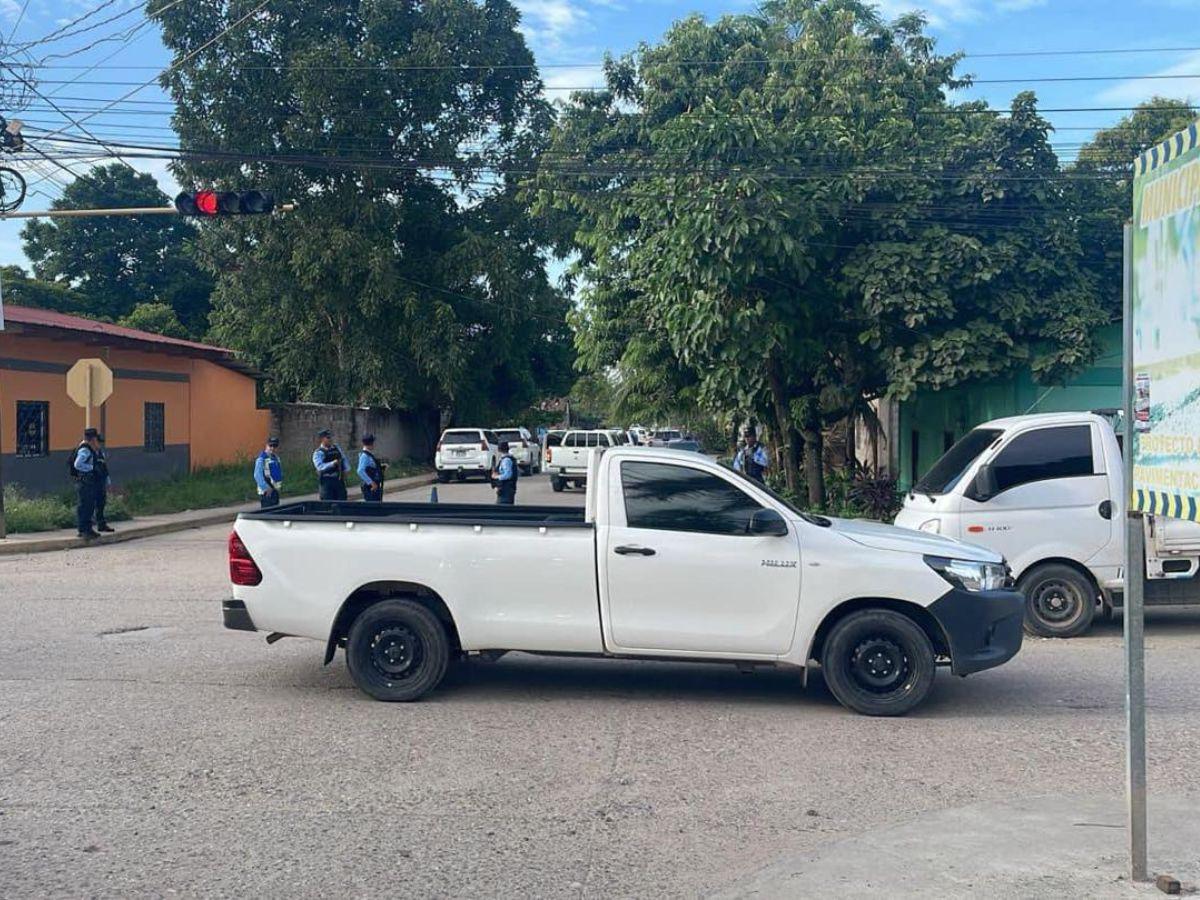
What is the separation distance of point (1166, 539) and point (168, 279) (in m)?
59.4

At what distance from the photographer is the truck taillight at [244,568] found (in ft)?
26.2

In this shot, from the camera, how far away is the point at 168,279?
6128 centimetres

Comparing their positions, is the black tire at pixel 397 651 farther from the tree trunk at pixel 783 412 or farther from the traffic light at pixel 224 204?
the tree trunk at pixel 783 412

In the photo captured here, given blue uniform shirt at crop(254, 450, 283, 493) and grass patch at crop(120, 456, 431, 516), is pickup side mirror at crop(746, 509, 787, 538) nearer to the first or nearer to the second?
blue uniform shirt at crop(254, 450, 283, 493)

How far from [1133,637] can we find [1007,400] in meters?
15.9

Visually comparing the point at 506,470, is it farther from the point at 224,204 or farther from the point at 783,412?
the point at 224,204

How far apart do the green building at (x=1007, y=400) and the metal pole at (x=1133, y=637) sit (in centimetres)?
1410

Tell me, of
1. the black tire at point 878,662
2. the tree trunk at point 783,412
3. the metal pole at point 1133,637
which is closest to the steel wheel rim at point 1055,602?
the black tire at point 878,662

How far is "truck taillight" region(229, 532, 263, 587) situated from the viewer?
7.99 meters

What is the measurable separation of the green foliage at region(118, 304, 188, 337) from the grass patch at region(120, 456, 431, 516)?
60.0 feet

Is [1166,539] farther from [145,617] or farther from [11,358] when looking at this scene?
[11,358]

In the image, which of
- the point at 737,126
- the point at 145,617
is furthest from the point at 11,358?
the point at 737,126

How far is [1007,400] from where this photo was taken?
1967cm

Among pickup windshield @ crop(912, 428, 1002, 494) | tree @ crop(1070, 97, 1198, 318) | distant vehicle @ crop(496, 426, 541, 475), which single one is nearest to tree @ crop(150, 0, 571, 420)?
distant vehicle @ crop(496, 426, 541, 475)
